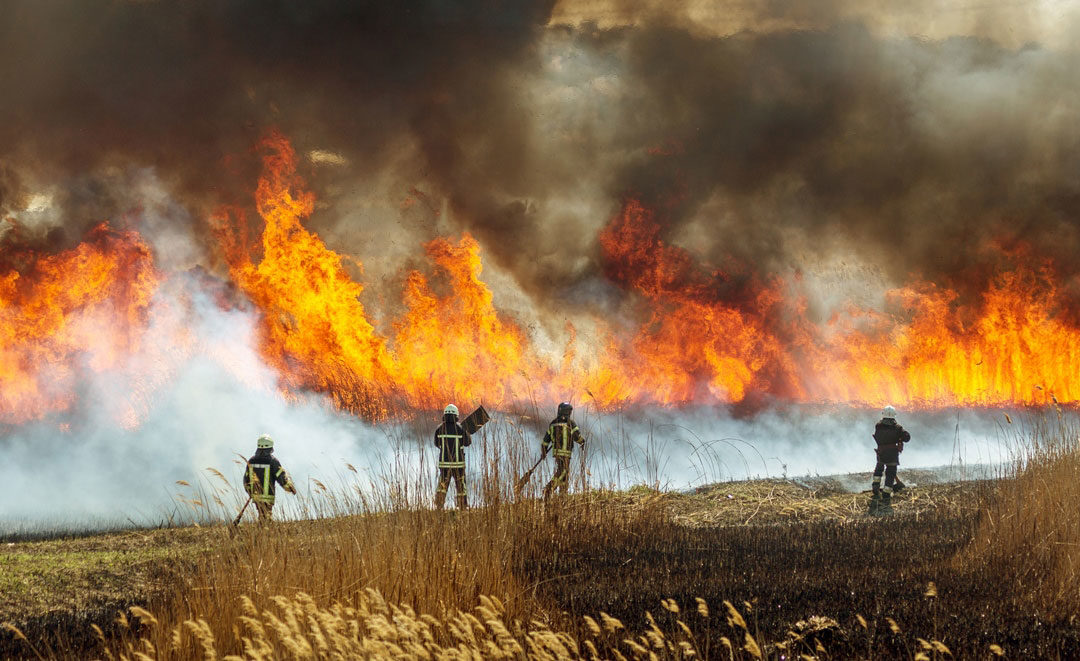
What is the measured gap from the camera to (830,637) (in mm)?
6848

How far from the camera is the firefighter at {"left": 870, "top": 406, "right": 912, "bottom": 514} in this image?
1484 cm

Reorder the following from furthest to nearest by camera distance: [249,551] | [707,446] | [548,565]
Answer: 1. [707,446]
2. [548,565]
3. [249,551]

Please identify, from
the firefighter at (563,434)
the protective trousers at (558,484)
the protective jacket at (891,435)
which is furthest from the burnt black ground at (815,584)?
the firefighter at (563,434)

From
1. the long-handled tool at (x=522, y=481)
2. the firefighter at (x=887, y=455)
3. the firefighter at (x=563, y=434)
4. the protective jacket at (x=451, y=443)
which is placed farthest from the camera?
the firefighter at (x=887, y=455)

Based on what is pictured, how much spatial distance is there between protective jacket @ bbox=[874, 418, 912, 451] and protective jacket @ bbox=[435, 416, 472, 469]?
6.88 meters

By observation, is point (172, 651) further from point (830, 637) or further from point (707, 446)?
point (707, 446)

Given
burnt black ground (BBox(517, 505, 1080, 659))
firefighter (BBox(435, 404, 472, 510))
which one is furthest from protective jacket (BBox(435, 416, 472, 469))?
burnt black ground (BBox(517, 505, 1080, 659))

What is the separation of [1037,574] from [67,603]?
10.3m

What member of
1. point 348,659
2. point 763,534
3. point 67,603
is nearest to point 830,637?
point 348,659

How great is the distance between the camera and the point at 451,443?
14.5m

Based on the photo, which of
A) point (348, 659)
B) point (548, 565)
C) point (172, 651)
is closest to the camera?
point (348, 659)

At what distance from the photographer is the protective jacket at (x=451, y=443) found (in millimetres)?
14438

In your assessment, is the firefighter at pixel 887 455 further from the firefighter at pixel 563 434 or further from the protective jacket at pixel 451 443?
the protective jacket at pixel 451 443

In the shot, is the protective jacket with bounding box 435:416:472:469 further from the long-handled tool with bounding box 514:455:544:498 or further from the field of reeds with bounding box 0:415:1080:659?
the long-handled tool with bounding box 514:455:544:498
